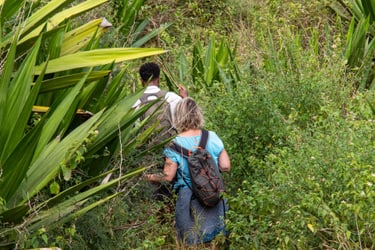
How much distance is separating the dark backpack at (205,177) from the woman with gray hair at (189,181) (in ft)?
0.32

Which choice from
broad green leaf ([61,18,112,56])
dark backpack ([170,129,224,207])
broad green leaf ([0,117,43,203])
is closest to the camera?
broad green leaf ([0,117,43,203])

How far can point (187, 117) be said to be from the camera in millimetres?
7281

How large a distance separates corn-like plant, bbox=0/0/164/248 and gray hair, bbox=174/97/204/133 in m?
0.76

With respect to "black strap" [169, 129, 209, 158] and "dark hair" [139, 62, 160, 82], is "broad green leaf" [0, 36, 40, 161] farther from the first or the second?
"dark hair" [139, 62, 160, 82]

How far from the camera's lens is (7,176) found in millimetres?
5059

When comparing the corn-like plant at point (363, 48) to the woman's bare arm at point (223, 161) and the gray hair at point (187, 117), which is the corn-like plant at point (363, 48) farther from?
the gray hair at point (187, 117)

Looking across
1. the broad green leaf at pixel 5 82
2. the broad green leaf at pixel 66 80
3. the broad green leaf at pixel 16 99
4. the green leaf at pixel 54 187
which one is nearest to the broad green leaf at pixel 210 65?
the broad green leaf at pixel 66 80

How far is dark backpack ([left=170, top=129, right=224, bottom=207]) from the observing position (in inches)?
276

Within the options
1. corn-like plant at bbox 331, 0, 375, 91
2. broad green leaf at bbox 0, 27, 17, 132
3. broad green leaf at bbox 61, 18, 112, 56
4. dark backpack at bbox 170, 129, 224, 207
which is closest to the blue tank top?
dark backpack at bbox 170, 129, 224, 207

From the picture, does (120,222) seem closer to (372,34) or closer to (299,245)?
(299,245)

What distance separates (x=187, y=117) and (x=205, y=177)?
0.54m

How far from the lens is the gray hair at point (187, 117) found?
7273 millimetres

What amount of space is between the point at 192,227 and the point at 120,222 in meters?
1.03

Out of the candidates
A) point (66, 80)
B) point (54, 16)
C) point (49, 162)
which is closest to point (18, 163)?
point (49, 162)
